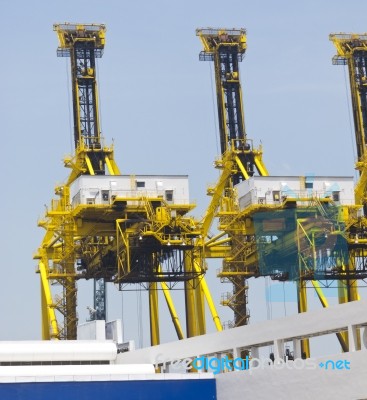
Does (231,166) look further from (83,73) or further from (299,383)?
(299,383)

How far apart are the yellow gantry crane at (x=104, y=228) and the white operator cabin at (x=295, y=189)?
480 cm

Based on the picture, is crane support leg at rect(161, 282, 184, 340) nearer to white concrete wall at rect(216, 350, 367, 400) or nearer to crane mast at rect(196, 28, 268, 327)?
crane mast at rect(196, 28, 268, 327)

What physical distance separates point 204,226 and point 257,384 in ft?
153

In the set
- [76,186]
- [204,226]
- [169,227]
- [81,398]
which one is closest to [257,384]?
[81,398]

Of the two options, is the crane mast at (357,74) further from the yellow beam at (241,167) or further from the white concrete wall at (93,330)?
the white concrete wall at (93,330)

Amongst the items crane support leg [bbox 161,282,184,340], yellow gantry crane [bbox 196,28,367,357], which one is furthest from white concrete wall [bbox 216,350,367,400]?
crane support leg [bbox 161,282,184,340]

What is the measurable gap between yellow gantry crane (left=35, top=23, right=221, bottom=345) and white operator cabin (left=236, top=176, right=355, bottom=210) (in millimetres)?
4800

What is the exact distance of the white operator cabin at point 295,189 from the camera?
97.2 meters

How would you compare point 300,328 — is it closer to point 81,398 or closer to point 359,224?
point 81,398

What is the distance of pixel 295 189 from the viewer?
97688 millimetres

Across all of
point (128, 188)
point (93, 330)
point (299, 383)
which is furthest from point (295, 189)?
point (299, 383)

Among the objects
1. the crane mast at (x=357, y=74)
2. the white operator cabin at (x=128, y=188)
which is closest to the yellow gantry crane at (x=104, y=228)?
the white operator cabin at (x=128, y=188)

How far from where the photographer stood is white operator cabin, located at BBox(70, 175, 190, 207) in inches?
3745

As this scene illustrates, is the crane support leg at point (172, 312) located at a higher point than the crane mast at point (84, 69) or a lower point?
lower
